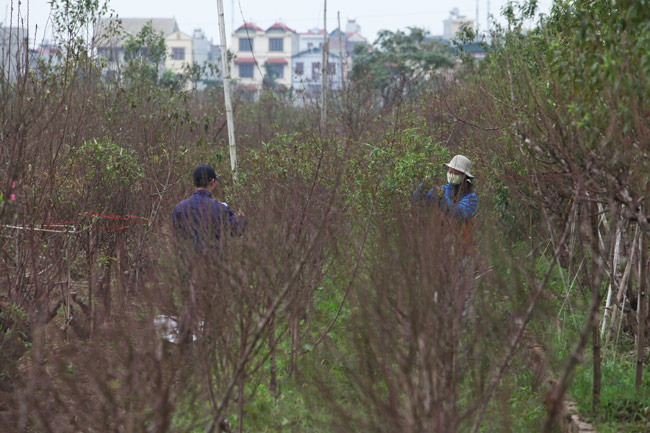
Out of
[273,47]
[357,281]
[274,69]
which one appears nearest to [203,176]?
[357,281]

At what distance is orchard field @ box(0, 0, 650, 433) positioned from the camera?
3.78 meters

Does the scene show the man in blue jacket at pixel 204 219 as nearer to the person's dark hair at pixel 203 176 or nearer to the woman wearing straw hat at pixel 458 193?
the person's dark hair at pixel 203 176

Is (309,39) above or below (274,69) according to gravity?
above

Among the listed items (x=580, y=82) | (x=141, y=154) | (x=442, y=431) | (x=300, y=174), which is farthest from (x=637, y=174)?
(x=141, y=154)

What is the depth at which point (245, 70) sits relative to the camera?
87750mm

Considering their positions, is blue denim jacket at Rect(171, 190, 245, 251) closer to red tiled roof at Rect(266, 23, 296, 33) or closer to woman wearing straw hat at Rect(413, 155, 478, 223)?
woman wearing straw hat at Rect(413, 155, 478, 223)

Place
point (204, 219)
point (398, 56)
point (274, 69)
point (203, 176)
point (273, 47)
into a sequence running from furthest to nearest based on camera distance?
point (273, 47) → point (274, 69) → point (398, 56) → point (203, 176) → point (204, 219)

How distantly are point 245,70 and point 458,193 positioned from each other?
8248cm

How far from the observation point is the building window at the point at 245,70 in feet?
285

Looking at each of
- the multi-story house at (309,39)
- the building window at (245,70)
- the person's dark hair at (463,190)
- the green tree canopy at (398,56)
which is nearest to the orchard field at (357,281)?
the person's dark hair at (463,190)

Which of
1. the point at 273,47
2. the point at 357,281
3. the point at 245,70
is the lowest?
the point at 357,281

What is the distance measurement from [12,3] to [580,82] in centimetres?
472

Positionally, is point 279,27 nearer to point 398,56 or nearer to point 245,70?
point 245,70

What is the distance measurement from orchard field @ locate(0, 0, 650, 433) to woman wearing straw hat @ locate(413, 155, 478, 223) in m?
0.25
